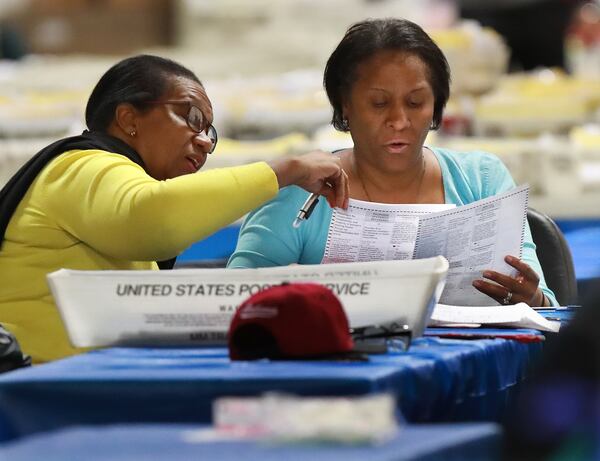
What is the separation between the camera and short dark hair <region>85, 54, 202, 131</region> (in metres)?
3.06

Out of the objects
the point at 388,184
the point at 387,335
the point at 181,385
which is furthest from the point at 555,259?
the point at 181,385

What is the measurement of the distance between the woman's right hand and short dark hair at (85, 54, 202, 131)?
1.27ft

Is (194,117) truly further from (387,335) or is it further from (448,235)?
(387,335)

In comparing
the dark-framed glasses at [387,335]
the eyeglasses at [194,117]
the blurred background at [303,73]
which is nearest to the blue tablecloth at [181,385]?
the dark-framed glasses at [387,335]

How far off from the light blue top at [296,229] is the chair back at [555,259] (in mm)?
312

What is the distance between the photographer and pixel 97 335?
2404mm

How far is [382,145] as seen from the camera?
131 inches

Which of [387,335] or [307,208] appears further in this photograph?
[307,208]

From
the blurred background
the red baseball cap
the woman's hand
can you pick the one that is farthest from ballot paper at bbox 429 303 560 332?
the blurred background

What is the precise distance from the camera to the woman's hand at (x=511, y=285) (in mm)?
3000

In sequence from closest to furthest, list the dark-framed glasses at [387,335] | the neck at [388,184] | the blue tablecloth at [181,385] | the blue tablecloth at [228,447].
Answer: the blue tablecloth at [228,447]
the blue tablecloth at [181,385]
the dark-framed glasses at [387,335]
the neck at [388,184]

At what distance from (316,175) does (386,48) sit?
57cm

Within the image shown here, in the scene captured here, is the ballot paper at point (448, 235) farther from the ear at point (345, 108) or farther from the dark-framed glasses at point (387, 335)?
the dark-framed glasses at point (387, 335)

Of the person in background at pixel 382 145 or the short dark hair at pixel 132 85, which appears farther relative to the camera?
the person in background at pixel 382 145
